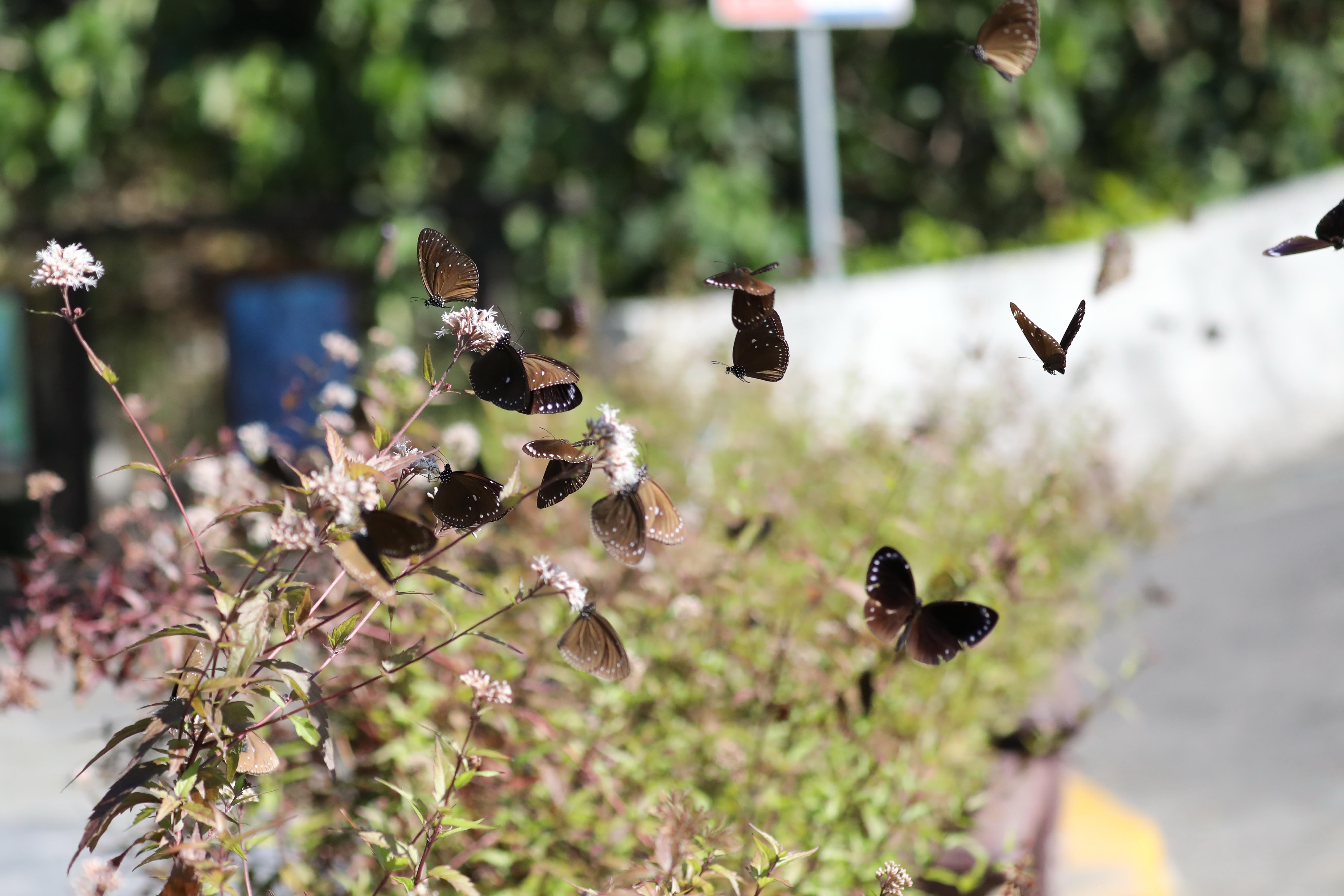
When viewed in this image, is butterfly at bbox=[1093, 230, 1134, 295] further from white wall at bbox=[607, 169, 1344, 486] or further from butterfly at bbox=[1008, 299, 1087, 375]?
white wall at bbox=[607, 169, 1344, 486]

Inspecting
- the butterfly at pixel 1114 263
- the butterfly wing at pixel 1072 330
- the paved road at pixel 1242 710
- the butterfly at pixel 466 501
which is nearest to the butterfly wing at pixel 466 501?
the butterfly at pixel 466 501

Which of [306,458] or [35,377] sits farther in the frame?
[35,377]

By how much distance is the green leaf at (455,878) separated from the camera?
1.00m

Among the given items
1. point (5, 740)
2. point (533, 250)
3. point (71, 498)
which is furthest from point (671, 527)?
point (533, 250)

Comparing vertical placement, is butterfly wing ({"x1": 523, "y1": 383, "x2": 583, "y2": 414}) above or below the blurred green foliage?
below

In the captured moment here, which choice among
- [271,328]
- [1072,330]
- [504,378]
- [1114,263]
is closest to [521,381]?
→ [504,378]

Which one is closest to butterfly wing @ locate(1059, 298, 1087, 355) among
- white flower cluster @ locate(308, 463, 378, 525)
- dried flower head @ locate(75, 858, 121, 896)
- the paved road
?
white flower cluster @ locate(308, 463, 378, 525)

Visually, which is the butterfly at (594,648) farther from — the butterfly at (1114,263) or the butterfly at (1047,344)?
the butterfly at (1114,263)

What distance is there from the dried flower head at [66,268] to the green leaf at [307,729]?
373 millimetres

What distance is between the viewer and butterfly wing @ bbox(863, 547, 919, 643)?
3.62 ft

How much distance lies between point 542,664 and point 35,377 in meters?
5.22

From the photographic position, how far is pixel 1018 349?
5.55 meters

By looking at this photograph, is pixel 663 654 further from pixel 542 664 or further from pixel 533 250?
pixel 533 250

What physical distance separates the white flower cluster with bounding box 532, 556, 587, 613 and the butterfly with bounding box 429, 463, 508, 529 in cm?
5
